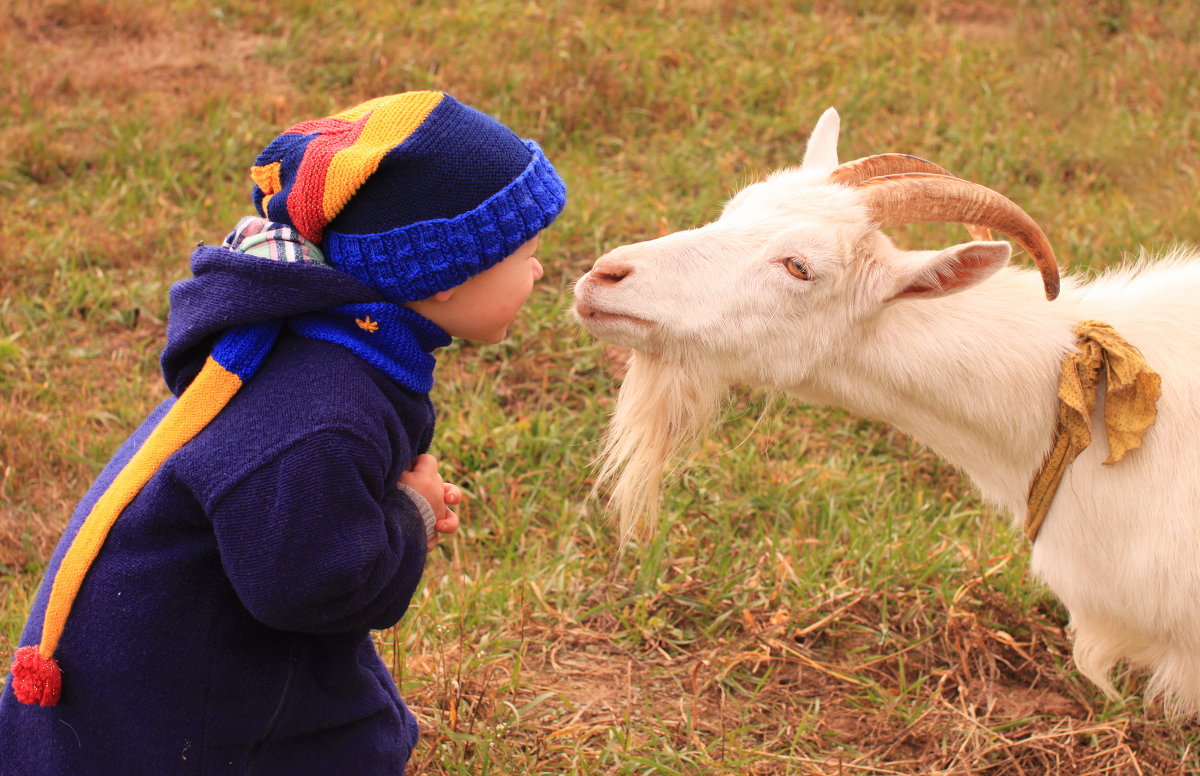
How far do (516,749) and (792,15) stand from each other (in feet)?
17.9

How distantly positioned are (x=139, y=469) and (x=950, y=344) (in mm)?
1639

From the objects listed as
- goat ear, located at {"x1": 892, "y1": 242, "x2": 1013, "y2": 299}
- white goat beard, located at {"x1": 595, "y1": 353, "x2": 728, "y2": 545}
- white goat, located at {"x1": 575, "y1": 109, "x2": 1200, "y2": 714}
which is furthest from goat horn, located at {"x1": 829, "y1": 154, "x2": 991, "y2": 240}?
white goat beard, located at {"x1": 595, "y1": 353, "x2": 728, "y2": 545}

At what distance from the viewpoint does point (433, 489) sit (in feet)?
6.57

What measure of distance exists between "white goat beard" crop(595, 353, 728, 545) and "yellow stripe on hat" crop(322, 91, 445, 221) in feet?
3.17

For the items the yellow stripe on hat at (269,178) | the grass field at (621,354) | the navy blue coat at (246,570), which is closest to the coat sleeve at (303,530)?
the navy blue coat at (246,570)

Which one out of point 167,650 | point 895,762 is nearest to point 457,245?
point 167,650

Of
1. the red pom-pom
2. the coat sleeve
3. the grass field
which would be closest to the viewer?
the coat sleeve

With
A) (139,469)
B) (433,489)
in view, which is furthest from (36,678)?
(433,489)

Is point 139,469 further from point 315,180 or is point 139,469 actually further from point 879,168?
point 879,168

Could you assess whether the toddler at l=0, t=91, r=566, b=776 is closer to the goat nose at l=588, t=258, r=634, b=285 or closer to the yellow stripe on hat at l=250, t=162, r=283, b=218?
the yellow stripe on hat at l=250, t=162, r=283, b=218

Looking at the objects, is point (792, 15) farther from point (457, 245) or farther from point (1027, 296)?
point (457, 245)

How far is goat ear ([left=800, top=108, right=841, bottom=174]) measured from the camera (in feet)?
9.11

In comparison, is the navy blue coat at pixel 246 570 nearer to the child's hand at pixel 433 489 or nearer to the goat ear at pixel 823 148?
the child's hand at pixel 433 489

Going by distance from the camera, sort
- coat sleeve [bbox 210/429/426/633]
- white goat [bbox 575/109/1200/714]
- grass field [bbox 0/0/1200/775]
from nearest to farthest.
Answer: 1. coat sleeve [bbox 210/429/426/633]
2. white goat [bbox 575/109/1200/714]
3. grass field [bbox 0/0/1200/775]
